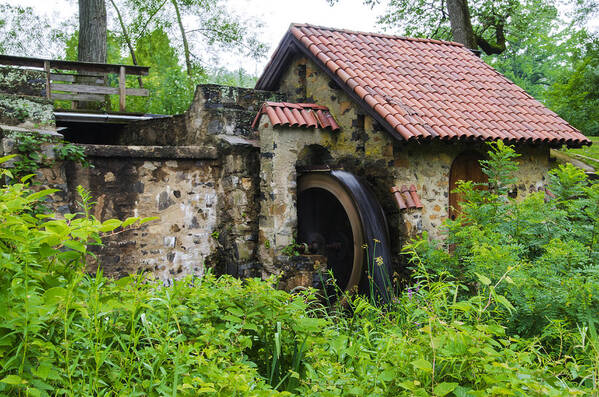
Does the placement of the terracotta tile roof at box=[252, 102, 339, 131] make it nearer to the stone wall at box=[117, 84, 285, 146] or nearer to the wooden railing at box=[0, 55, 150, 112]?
the stone wall at box=[117, 84, 285, 146]

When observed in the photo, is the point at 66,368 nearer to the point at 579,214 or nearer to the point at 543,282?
the point at 543,282

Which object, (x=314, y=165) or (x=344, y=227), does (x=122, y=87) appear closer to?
(x=314, y=165)

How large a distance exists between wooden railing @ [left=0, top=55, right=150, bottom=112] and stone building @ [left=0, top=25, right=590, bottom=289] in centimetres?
346

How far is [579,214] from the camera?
4211 millimetres

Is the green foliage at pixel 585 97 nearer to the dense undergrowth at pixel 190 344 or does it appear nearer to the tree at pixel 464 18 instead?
the tree at pixel 464 18

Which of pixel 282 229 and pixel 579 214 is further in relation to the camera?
pixel 282 229

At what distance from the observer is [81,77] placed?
11.2m

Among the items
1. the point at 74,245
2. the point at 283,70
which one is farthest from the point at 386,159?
the point at 74,245

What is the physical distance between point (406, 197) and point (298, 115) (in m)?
1.86

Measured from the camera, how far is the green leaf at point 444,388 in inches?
73.1

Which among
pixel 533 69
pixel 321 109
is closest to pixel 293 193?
pixel 321 109

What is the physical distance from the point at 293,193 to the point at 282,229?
521mm

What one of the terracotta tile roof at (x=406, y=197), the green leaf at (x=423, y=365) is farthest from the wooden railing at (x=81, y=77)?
the green leaf at (x=423, y=365)

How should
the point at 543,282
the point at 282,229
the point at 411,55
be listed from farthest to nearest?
1. the point at 411,55
2. the point at 282,229
3. the point at 543,282
